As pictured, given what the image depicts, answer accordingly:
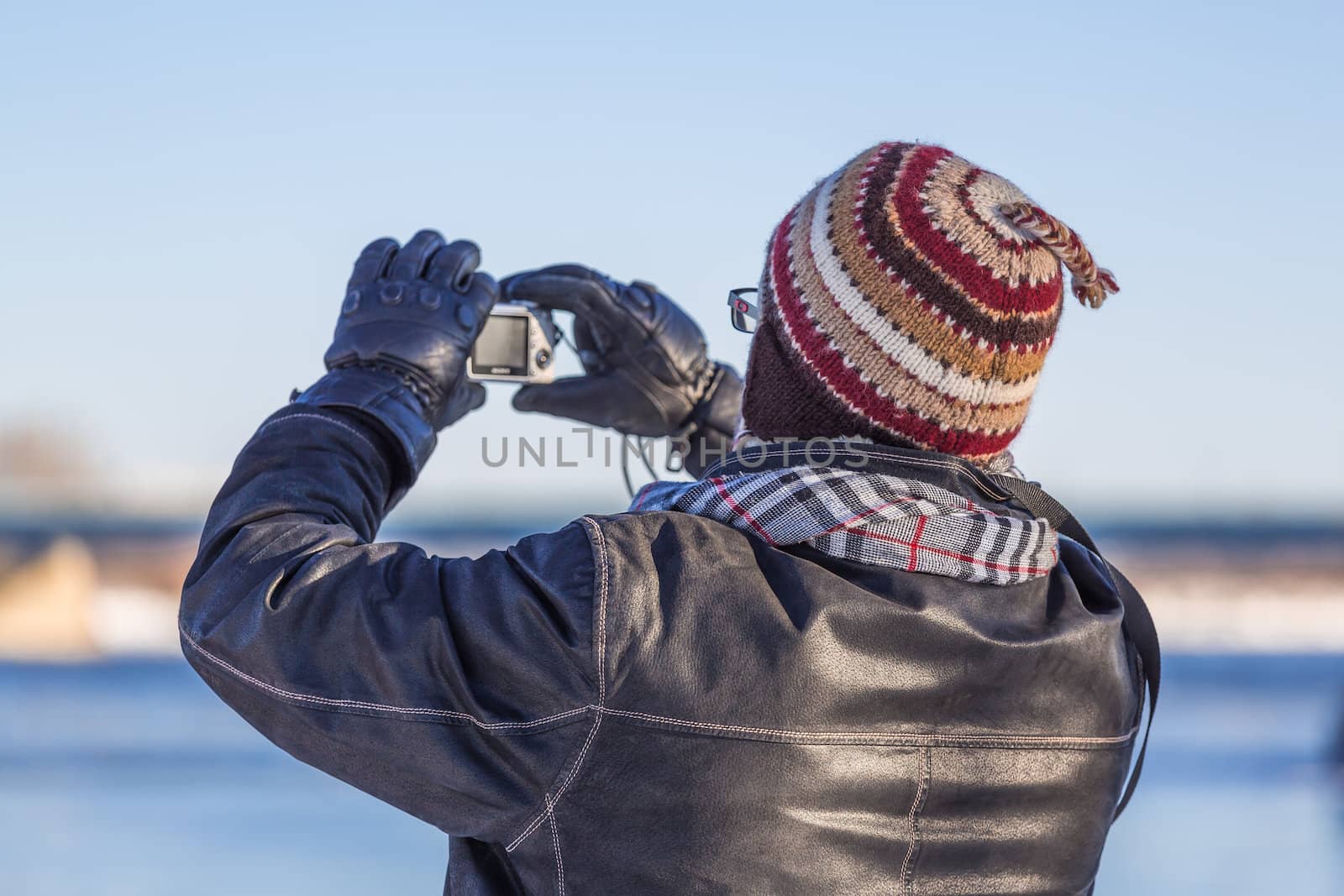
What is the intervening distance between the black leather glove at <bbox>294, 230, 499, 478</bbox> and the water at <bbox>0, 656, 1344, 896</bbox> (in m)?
2.20

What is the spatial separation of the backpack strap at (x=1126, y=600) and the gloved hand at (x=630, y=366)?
2.07ft

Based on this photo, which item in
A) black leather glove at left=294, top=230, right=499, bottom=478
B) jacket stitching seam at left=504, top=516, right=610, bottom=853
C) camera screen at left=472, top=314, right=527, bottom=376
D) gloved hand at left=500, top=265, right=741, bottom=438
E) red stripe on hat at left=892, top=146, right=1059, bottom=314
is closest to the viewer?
jacket stitching seam at left=504, top=516, right=610, bottom=853

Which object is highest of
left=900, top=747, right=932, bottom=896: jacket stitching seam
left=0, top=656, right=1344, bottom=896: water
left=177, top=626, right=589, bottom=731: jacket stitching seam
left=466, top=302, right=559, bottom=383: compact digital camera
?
left=466, top=302, right=559, bottom=383: compact digital camera

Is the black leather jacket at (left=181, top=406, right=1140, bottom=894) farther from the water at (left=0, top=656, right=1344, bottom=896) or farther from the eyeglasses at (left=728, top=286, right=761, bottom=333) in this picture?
the water at (left=0, top=656, right=1344, bottom=896)

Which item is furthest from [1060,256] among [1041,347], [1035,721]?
[1035,721]

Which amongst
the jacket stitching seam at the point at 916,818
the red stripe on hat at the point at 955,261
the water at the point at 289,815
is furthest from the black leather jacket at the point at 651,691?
the water at the point at 289,815

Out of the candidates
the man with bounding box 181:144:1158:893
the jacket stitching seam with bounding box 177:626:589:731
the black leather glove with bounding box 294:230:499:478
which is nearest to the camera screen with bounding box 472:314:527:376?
the black leather glove with bounding box 294:230:499:478

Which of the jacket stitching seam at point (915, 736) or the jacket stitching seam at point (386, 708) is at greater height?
the jacket stitching seam at point (386, 708)

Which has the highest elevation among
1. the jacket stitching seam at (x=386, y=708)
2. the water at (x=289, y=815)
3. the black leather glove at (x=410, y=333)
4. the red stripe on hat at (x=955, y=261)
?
the red stripe on hat at (x=955, y=261)

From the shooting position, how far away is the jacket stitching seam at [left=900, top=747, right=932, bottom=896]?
102cm

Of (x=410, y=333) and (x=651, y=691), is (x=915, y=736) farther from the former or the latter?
(x=410, y=333)

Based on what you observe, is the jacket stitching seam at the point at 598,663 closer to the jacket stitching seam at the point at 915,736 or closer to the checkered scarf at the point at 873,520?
the jacket stitching seam at the point at 915,736

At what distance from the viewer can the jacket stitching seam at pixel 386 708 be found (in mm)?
936

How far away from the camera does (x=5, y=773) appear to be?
4.51m
